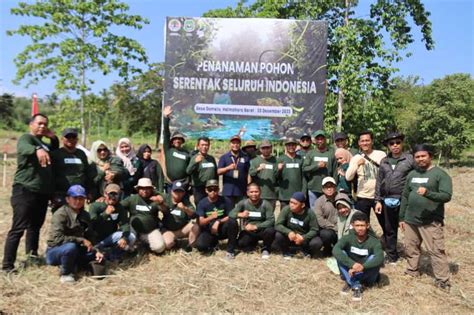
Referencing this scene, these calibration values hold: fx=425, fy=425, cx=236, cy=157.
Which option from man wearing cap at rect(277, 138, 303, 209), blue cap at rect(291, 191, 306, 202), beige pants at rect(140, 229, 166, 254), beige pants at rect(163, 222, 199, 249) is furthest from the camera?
man wearing cap at rect(277, 138, 303, 209)

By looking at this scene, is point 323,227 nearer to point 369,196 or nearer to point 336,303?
point 369,196

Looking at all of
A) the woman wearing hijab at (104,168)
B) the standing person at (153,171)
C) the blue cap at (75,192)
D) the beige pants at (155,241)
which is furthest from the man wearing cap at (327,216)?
the blue cap at (75,192)

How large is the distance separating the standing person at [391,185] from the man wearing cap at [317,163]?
707mm

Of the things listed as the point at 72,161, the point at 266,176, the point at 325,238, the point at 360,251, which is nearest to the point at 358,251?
the point at 360,251

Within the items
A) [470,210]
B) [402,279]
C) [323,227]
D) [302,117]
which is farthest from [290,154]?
[470,210]

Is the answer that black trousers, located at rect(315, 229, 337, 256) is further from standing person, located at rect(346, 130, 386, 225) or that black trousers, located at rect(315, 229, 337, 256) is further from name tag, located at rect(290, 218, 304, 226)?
standing person, located at rect(346, 130, 386, 225)

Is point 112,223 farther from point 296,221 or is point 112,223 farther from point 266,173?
point 296,221

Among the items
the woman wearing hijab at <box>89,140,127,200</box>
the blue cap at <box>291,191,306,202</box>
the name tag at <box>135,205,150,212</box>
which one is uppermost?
the woman wearing hijab at <box>89,140,127,200</box>

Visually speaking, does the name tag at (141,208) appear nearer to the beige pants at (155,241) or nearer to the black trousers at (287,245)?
the beige pants at (155,241)

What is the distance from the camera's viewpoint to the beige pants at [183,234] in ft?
18.4

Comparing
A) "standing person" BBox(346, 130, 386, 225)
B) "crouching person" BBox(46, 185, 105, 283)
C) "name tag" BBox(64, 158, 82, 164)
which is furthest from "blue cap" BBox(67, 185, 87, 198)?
"standing person" BBox(346, 130, 386, 225)

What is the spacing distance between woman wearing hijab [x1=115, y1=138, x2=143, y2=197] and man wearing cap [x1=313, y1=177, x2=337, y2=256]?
249 cm

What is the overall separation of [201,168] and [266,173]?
0.90 metres

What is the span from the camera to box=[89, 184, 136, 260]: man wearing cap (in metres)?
5.21
